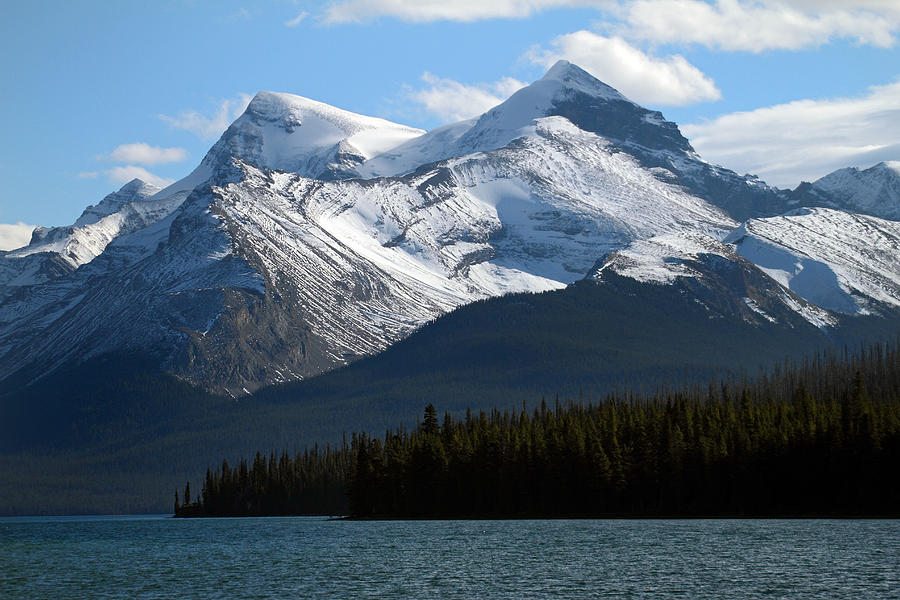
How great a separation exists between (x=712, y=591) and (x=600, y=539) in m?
52.4

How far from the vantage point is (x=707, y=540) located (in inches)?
6535

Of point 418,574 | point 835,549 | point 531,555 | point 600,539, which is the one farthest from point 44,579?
point 835,549

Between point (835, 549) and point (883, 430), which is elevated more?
point (883, 430)

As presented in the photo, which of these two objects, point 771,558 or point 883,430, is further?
point 883,430

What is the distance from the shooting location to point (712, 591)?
399ft

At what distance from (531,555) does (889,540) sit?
40444 mm

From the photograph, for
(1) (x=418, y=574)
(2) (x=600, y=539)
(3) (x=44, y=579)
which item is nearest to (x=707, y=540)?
(2) (x=600, y=539)

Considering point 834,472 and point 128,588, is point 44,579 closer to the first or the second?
point 128,588

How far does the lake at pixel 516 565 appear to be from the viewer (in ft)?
414

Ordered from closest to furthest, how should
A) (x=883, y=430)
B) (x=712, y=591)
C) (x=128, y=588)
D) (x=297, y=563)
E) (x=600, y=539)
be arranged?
(x=712, y=591)
(x=128, y=588)
(x=297, y=563)
(x=600, y=539)
(x=883, y=430)

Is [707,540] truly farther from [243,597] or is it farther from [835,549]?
[243,597]

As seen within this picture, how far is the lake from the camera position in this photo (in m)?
126

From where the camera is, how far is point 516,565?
483ft

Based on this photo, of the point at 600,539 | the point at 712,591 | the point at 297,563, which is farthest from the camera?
the point at 600,539
